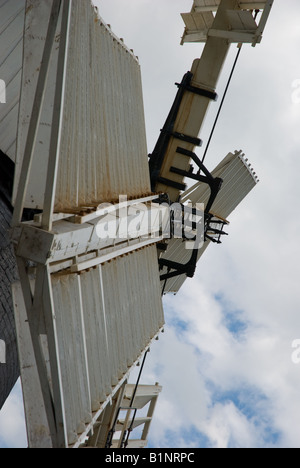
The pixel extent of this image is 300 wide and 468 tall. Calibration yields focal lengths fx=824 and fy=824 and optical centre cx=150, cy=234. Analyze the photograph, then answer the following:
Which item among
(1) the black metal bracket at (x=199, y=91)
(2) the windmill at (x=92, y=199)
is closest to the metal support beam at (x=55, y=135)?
(2) the windmill at (x=92, y=199)

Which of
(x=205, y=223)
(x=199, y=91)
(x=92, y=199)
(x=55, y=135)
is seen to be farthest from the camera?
(x=205, y=223)

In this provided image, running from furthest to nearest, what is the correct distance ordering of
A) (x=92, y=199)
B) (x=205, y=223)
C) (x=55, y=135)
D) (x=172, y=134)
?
(x=205, y=223) → (x=172, y=134) → (x=92, y=199) → (x=55, y=135)

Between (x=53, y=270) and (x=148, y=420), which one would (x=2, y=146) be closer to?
(x=53, y=270)

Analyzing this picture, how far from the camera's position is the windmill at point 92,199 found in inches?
370

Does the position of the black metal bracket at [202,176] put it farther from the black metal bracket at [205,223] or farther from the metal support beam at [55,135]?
the metal support beam at [55,135]

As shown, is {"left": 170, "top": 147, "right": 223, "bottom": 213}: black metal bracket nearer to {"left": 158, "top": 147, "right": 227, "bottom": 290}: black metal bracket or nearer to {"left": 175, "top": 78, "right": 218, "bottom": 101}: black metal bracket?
{"left": 158, "top": 147, "right": 227, "bottom": 290}: black metal bracket

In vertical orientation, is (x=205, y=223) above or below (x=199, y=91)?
below

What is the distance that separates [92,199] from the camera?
1215cm

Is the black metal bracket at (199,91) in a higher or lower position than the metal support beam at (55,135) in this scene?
higher

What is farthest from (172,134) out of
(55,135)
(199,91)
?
(55,135)

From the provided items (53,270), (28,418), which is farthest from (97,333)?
(28,418)

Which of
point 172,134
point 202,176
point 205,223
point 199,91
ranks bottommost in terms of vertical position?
point 205,223

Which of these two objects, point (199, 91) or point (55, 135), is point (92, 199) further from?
point (199, 91)
